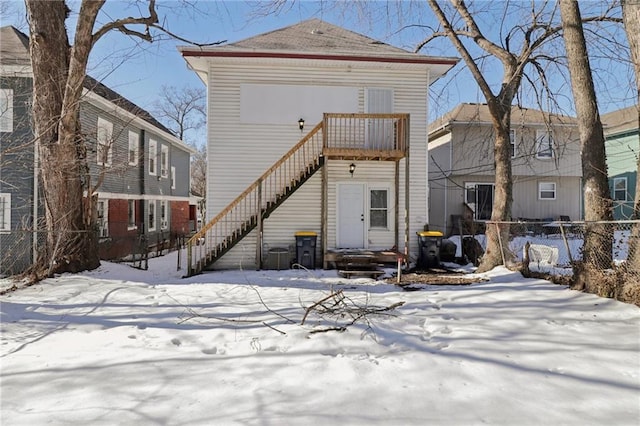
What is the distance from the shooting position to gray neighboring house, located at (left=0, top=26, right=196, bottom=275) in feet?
33.0

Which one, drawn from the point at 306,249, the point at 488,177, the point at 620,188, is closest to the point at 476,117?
the point at 488,177

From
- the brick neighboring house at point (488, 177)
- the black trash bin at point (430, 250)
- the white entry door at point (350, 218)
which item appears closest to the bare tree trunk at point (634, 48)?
the black trash bin at point (430, 250)

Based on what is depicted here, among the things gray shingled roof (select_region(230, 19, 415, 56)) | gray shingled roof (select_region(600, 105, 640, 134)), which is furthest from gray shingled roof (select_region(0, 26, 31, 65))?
gray shingled roof (select_region(600, 105, 640, 134))

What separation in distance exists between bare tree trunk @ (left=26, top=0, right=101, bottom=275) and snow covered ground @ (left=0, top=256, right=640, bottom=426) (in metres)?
2.06

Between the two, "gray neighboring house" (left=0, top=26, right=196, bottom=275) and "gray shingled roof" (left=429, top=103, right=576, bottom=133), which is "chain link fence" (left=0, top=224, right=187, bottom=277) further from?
"gray shingled roof" (left=429, top=103, right=576, bottom=133)

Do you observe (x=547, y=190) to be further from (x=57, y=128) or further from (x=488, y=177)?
(x=57, y=128)

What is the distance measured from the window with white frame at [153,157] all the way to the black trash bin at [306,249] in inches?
454

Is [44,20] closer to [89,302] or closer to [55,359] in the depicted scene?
[89,302]

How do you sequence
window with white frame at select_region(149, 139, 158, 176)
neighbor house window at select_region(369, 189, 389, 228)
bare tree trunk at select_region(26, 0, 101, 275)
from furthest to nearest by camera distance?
window with white frame at select_region(149, 139, 158, 176)
neighbor house window at select_region(369, 189, 389, 228)
bare tree trunk at select_region(26, 0, 101, 275)

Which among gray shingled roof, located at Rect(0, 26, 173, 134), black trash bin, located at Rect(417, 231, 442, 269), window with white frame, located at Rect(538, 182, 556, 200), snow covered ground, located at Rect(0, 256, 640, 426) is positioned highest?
gray shingled roof, located at Rect(0, 26, 173, 134)

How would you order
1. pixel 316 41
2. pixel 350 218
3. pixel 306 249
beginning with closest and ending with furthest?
pixel 306 249, pixel 350 218, pixel 316 41

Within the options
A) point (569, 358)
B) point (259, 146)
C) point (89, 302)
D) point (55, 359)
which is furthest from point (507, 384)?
point (259, 146)

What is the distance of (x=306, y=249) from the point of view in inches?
388

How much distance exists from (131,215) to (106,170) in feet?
26.4
